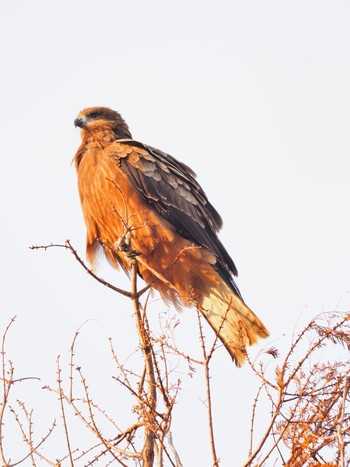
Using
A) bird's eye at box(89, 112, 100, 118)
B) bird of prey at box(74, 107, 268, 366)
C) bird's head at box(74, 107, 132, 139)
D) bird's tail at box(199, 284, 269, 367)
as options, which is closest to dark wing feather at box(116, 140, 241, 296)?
bird of prey at box(74, 107, 268, 366)

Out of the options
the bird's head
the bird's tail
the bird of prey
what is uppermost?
the bird's head

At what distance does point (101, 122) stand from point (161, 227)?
5.36 ft

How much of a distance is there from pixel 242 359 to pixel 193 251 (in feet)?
3.54

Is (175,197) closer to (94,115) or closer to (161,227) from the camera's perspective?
(161,227)

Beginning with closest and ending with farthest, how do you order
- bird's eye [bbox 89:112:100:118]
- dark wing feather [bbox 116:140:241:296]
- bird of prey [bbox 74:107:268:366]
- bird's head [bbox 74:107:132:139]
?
bird of prey [bbox 74:107:268:366] < dark wing feather [bbox 116:140:241:296] < bird's head [bbox 74:107:132:139] < bird's eye [bbox 89:112:100:118]

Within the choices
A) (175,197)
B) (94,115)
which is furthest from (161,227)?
(94,115)

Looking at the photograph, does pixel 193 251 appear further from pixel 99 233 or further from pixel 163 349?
pixel 163 349

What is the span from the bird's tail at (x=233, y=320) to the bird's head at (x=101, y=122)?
195 cm

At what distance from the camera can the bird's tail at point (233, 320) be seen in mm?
6348

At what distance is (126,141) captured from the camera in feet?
23.2

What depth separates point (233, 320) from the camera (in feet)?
21.4

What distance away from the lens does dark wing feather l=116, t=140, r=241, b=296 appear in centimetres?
679

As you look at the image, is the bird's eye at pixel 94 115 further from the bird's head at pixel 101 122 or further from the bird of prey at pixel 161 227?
the bird of prey at pixel 161 227

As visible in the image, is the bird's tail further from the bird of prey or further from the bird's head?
the bird's head
